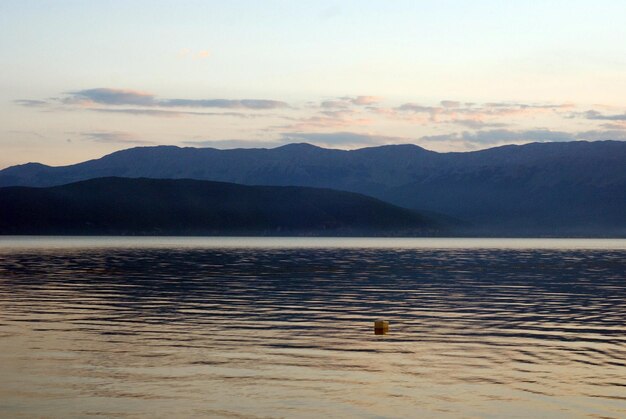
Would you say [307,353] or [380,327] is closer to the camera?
[307,353]

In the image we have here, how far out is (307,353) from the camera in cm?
3850

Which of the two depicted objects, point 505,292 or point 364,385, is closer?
point 364,385

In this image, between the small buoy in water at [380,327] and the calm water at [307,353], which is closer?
the calm water at [307,353]

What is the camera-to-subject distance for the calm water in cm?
2881

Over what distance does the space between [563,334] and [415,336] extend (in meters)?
7.17

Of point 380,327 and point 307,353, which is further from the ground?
point 380,327

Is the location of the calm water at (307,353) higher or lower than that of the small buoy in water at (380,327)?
lower

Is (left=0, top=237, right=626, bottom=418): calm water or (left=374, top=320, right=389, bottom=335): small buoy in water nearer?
(left=0, top=237, right=626, bottom=418): calm water

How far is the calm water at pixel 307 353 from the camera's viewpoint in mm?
28812

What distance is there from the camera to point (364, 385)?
104ft

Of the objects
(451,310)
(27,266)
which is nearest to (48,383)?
(451,310)

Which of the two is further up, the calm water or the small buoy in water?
the small buoy in water

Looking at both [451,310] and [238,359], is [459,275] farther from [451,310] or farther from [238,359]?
[238,359]

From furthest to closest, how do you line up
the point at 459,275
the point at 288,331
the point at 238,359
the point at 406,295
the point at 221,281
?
the point at 459,275 < the point at 221,281 < the point at 406,295 < the point at 288,331 < the point at 238,359
